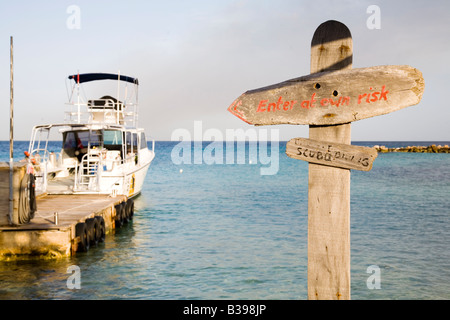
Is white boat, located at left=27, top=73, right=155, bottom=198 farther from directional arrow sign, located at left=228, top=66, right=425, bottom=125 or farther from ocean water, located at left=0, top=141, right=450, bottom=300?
directional arrow sign, located at left=228, top=66, right=425, bottom=125

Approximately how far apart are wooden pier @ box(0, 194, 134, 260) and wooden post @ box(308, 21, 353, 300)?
8675 mm

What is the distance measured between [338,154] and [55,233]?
29.7ft

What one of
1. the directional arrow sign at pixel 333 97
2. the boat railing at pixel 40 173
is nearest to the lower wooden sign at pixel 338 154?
the directional arrow sign at pixel 333 97

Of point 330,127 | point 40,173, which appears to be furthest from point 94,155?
point 330,127

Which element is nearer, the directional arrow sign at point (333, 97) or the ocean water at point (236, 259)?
the directional arrow sign at point (333, 97)

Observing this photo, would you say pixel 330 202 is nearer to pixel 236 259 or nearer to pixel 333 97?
pixel 333 97

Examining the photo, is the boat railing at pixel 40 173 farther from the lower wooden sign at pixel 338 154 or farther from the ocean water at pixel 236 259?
the lower wooden sign at pixel 338 154

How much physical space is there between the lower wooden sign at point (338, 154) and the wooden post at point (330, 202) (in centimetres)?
7

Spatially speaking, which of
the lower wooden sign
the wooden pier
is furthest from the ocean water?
the lower wooden sign

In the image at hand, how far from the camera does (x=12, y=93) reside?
10.1 metres

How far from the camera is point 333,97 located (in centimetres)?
374

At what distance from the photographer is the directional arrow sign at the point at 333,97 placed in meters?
3.57
